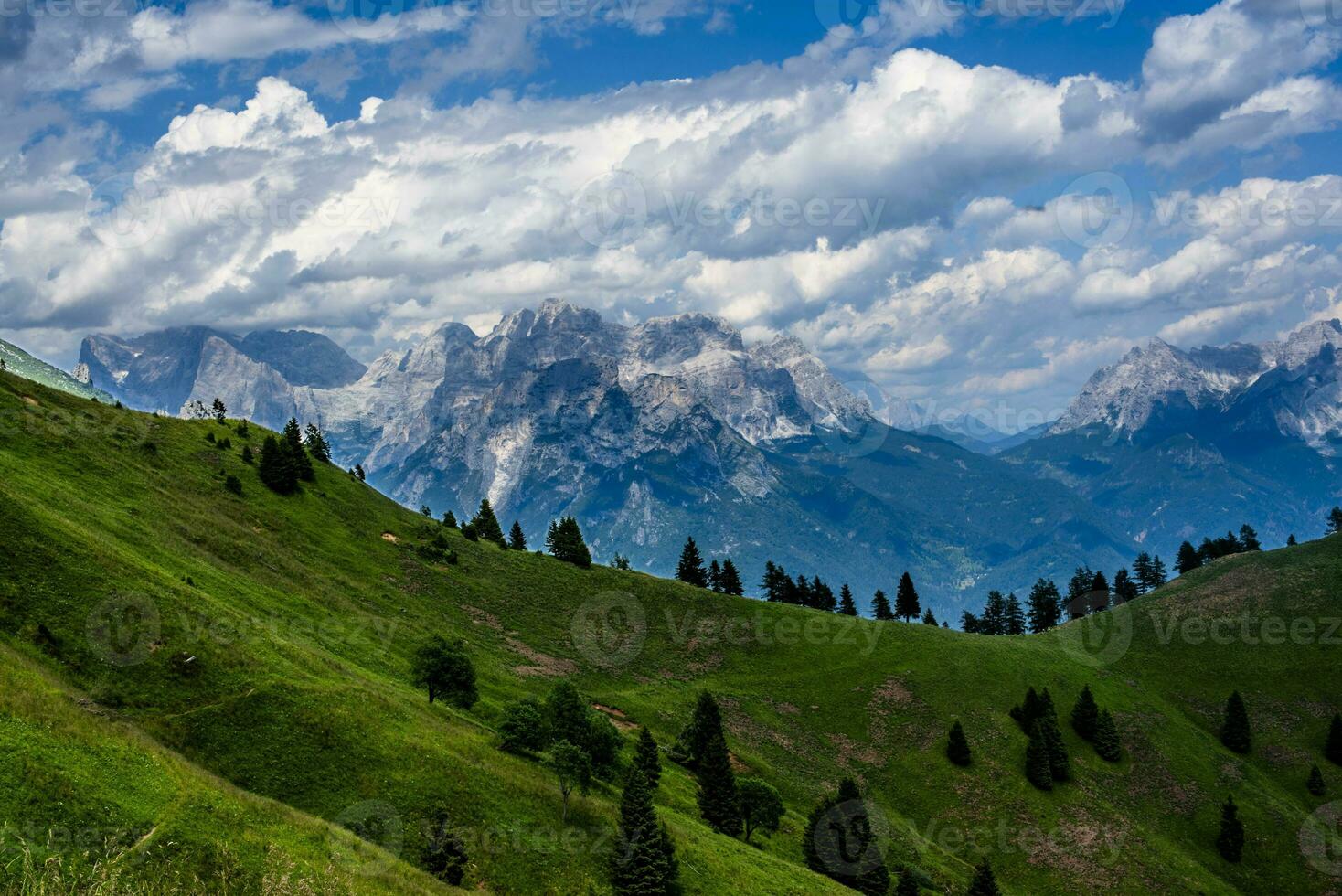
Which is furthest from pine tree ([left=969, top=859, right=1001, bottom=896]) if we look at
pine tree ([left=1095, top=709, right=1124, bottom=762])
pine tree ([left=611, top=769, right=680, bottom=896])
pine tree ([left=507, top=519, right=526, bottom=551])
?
pine tree ([left=507, top=519, right=526, bottom=551])

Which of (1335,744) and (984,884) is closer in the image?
(984,884)

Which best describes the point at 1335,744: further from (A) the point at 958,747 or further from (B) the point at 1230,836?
(A) the point at 958,747

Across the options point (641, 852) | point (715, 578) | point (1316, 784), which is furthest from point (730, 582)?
point (641, 852)

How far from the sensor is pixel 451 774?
50.0 meters

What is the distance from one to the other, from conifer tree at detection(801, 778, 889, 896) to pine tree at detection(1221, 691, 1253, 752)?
68.5 meters

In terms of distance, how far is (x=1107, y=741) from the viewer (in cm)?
10681

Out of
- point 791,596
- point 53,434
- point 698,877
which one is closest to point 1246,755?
point 791,596

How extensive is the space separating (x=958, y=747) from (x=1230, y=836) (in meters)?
30.2

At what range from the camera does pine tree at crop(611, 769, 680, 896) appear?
47250mm

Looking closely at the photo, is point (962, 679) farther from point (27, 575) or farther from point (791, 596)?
point (27, 575)

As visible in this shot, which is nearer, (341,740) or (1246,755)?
(341,740)

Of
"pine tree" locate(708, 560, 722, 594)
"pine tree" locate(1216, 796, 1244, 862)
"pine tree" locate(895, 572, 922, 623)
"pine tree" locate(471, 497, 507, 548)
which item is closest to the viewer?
"pine tree" locate(1216, 796, 1244, 862)

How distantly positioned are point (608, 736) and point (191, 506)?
62212mm

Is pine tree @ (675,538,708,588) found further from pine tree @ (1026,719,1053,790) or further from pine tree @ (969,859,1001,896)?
pine tree @ (969,859,1001,896)
